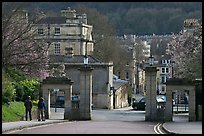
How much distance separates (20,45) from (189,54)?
19582mm

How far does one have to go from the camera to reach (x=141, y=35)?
159 m

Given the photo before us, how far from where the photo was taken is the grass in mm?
32741

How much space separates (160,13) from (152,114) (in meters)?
110

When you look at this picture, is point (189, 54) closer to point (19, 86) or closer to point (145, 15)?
point (19, 86)

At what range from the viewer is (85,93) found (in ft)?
130

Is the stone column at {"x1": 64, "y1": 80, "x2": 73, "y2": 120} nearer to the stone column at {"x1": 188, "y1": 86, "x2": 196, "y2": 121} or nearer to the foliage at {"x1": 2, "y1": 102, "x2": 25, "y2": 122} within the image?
the foliage at {"x1": 2, "y1": 102, "x2": 25, "y2": 122}

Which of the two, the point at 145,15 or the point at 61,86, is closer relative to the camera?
the point at 61,86

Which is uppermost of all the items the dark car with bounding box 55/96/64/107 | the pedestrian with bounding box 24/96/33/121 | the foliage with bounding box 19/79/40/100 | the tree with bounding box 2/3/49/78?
the tree with bounding box 2/3/49/78

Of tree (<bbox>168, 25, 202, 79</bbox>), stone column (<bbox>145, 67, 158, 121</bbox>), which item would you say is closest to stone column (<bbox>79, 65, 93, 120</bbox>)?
stone column (<bbox>145, 67, 158, 121</bbox>)

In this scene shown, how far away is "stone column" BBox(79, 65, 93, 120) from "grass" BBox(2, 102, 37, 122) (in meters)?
3.89

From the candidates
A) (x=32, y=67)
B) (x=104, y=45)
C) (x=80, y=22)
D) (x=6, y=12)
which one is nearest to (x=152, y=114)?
(x=32, y=67)

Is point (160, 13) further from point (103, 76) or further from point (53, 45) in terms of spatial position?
point (103, 76)

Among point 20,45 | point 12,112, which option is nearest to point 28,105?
point 12,112

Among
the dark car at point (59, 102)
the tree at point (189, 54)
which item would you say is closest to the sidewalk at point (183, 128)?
the tree at point (189, 54)
